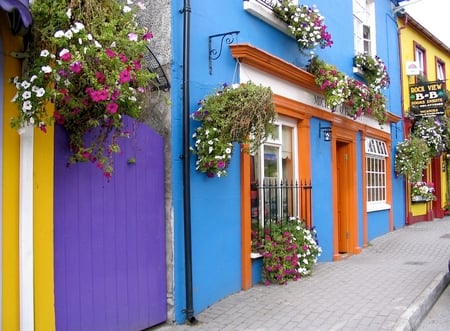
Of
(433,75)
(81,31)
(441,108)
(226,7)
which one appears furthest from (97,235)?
(433,75)

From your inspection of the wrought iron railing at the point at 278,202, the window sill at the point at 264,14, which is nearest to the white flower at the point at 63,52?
the window sill at the point at 264,14

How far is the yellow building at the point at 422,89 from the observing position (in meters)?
14.3

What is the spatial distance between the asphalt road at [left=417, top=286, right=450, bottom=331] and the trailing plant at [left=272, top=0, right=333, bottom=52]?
4.28 metres

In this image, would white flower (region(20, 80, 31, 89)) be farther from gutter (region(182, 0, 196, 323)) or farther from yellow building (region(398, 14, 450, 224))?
yellow building (region(398, 14, 450, 224))

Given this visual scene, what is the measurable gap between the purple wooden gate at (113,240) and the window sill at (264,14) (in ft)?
8.87

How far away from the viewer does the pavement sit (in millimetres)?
5375

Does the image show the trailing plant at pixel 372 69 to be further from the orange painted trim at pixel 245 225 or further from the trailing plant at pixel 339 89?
the orange painted trim at pixel 245 225

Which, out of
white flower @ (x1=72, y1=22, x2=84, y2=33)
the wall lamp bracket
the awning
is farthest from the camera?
the wall lamp bracket

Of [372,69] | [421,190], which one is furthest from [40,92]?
[421,190]

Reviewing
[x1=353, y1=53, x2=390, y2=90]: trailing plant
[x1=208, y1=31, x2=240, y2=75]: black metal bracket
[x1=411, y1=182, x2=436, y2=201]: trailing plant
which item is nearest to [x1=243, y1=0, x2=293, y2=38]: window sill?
[x1=208, y1=31, x2=240, y2=75]: black metal bracket

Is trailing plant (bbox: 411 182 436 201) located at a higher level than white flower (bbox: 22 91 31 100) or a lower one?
lower

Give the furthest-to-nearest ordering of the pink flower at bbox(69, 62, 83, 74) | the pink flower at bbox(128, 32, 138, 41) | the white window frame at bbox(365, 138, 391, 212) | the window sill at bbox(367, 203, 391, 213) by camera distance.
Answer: the white window frame at bbox(365, 138, 391, 212) → the window sill at bbox(367, 203, 391, 213) → the pink flower at bbox(128, 32, 138, 41) → the pink flower at bbox(69, 62, 83, 74)

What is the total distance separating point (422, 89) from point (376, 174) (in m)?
3.63

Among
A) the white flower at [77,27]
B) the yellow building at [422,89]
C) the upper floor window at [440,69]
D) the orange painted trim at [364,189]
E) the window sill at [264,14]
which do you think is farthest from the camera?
the upper floor window at [440,69]
